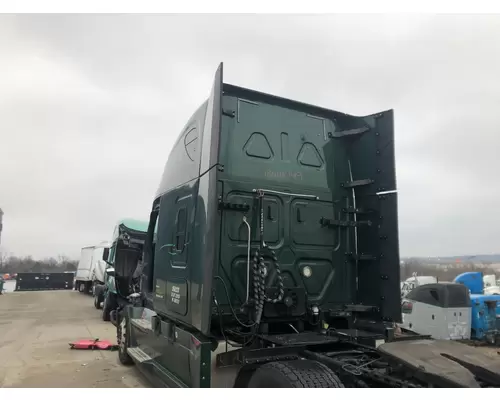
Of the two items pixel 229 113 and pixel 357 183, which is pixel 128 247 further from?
pixel 357 183

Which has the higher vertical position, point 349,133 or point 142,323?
point 349,133

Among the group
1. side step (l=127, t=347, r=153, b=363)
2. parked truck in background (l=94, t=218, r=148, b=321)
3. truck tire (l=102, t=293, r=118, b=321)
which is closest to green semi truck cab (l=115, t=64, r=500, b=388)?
side step (l=127, t=347, r=153, b=363)

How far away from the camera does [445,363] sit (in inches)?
91.3

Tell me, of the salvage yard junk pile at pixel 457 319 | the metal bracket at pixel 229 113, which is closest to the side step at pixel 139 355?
the metal bracket at pixel 229 113

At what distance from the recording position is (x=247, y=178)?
3717mm

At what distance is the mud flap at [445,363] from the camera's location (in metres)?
2.13

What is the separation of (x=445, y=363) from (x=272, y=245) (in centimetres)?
177

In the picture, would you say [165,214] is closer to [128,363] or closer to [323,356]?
[323,356]

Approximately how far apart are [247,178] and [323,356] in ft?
5.62

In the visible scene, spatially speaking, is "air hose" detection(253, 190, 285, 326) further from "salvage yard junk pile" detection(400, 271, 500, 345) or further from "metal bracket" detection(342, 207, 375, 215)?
"salvage yard junk pile" detection(400, 271, 500, 345)

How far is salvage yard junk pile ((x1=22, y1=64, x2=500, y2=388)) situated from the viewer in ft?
10.1

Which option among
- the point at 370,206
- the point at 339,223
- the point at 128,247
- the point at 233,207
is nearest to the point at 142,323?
the point at 233,207

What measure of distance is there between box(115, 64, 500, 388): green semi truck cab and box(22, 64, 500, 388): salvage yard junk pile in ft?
0.04

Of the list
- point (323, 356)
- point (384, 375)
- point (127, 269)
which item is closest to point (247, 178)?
point (323, 356)
